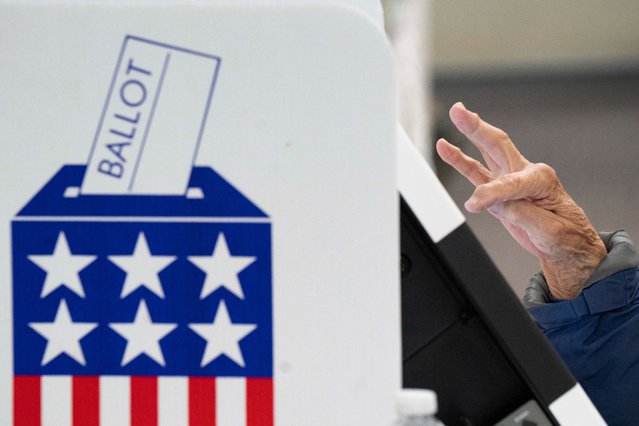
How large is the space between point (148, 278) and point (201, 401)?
110 mm

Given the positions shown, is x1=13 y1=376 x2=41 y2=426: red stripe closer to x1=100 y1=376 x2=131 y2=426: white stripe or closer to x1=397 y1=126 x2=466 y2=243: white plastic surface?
x1=100 y1=376 x2=131 y2=426: white stripe

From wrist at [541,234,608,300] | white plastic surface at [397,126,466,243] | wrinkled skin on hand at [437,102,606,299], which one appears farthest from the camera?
wrist at [541,234,608,300]

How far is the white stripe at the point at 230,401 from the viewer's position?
840mm

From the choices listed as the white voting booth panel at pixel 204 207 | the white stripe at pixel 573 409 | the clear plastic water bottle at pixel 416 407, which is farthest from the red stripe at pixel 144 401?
the white stripe at pixel 573 409

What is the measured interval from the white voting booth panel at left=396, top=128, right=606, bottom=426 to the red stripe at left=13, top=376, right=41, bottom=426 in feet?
1.14

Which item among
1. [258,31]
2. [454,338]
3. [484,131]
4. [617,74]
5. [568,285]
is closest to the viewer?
[258,31]

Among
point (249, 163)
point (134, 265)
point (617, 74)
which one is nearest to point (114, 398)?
point (134, 265)

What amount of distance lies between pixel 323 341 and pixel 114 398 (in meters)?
0.18

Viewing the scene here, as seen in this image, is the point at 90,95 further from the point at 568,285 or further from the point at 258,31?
the point at 568,285

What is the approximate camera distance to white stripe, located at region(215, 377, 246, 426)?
84 cm

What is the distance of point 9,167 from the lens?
2.74 ft

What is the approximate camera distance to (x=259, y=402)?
2.76 ft

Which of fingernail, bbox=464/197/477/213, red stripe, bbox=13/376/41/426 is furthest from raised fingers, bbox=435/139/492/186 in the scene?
red stripe, bbox=13/376/41/426

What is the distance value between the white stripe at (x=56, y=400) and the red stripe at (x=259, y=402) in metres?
0.15
